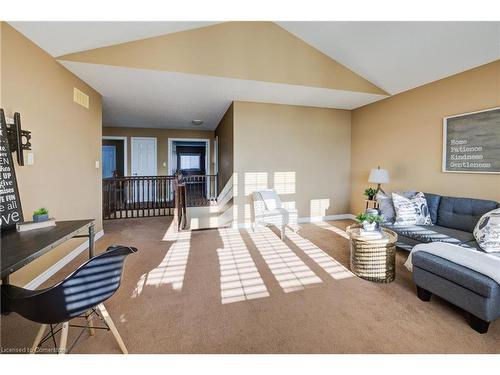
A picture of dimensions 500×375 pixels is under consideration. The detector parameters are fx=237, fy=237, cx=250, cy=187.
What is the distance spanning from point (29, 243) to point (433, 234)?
404 cm

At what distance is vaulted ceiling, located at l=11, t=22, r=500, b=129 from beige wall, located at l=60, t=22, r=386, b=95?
0.04ft

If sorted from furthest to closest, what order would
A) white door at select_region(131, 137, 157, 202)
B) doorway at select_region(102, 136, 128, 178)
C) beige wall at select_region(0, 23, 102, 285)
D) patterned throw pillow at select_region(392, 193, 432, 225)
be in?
doorway at select_region(102, 136, 128, 178) → white door at select_region(131, 137, 157, 202) → patterned throw pillow at select_region(392, 193, 432, 225) → beige wall at select_region(0, 23, 102, 285)

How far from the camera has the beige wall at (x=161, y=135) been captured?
300 inches

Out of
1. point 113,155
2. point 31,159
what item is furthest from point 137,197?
point 113,155

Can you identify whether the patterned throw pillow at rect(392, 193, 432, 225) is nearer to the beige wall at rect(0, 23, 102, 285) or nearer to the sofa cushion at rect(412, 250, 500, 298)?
the sofa cushion at rect(412, 250, 500, 298)

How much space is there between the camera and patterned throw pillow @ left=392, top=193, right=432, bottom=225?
134 inches

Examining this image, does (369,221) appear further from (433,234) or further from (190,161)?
(190,161)

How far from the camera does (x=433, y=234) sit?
9.66ft

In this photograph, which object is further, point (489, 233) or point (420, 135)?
point (420, 135)

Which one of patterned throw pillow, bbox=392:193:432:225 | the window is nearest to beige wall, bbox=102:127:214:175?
the window

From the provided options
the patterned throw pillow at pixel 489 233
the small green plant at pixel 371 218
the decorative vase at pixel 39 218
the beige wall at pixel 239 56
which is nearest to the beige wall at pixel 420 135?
the beige wall at pixel 239 56

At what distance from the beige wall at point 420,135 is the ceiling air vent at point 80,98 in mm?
5352

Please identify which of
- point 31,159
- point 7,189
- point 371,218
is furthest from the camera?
point 371,218

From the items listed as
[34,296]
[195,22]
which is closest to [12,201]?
[34,296]
